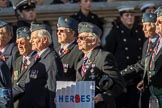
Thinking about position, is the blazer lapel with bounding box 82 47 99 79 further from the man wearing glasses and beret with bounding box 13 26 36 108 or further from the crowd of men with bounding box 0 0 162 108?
the man wearing glasses and beret with bounding box 13 26 36 108

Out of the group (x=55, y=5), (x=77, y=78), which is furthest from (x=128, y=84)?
(x=55, y=5)

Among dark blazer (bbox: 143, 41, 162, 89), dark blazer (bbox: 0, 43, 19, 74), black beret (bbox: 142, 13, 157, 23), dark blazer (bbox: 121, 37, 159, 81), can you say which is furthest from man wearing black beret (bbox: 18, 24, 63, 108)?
black beret (bbox: 142, 13, 157, 23)

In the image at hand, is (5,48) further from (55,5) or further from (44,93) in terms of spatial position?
(55,5)

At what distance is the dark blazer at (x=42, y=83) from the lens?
1129cm

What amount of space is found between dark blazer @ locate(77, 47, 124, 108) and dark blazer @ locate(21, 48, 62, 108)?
0.47 metres

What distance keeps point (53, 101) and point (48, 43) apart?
805 mm

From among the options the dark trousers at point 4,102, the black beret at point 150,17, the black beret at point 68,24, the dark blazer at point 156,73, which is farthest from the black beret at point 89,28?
the dark trousers at point 4,102

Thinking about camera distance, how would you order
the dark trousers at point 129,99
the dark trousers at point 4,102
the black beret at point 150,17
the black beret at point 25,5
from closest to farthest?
the dark trousers at point 4,102, the black beret at point 150,17, the dark trousers at point 129,99, the black beret at point 25,5

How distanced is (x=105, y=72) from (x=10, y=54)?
1.62 m

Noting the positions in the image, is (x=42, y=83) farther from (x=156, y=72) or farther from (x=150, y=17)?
(x=150, y=17)

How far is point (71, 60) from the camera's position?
480 inches

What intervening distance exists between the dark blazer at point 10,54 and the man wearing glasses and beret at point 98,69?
0.99 meters

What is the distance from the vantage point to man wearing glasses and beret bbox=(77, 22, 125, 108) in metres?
11.4

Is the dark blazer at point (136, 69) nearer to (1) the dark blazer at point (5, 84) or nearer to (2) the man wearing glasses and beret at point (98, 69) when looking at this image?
(2) the man wearing glasses and beret at point (98, 69)
